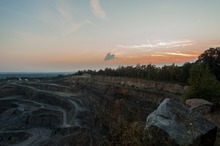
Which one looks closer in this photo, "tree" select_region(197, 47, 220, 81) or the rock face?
the rock face

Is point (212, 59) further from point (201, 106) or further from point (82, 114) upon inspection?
point (201, 106)

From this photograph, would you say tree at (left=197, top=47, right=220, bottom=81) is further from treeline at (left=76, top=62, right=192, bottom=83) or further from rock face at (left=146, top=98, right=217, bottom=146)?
rock face at (left=146, top=98, right=217, bottom=146)

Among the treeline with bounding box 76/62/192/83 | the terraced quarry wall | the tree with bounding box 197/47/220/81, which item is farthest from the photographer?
the treeline with bounding box 76/62/192/83

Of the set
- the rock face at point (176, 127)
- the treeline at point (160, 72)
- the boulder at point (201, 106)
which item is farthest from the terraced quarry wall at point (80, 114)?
the rock face at point (176, 127)

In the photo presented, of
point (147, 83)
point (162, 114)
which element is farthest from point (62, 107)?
point (162, 114)

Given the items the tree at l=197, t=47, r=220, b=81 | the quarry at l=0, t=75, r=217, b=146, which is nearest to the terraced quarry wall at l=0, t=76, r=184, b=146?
the quarry at l=0, t=75, r=217, b=146

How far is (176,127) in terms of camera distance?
7824 mm

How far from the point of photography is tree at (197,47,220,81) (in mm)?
53812

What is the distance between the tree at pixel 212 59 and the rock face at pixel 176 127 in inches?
1923

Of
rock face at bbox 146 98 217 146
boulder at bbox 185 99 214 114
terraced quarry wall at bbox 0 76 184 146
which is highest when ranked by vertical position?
rock face at bbox 146 98 217 146

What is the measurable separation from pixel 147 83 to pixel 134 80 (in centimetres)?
808

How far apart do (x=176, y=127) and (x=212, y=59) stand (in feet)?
174

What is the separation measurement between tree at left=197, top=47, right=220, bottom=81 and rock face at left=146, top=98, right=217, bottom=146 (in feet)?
160

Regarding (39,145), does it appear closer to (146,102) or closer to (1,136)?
(1,136)
